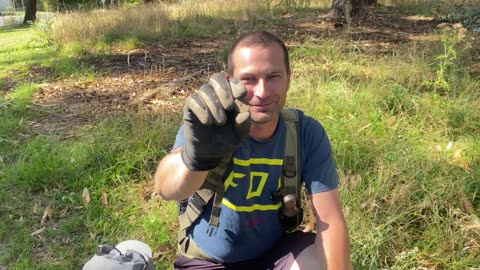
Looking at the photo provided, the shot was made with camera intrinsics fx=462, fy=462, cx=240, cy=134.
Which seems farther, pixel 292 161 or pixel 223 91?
pixel 292 161

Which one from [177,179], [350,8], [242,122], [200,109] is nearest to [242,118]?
[242,122]

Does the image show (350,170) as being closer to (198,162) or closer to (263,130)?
(263,130)

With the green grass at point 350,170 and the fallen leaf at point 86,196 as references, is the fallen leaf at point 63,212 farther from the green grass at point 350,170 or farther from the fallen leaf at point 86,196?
the fallen leaf at point 86,196

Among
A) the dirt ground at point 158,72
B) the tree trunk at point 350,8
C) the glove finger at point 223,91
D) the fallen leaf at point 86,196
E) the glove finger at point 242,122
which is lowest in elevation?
the fallen leaf at point 86,196

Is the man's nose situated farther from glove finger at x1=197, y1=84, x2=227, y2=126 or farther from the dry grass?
the dry grass

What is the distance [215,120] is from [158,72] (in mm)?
4484

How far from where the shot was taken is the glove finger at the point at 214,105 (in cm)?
126

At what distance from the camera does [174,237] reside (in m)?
2.82

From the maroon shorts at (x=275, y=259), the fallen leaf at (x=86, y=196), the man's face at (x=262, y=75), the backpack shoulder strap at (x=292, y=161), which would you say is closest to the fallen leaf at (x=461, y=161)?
the maroon shorts at (x=275, y=259)

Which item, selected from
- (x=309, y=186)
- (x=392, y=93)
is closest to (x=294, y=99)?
(x=392, y=93)

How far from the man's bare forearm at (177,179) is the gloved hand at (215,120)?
0.13m

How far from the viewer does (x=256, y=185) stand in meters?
1.81

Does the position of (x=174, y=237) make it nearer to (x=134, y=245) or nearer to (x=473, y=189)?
(x=134, y=245)

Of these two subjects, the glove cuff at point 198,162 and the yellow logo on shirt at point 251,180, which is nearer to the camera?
the glove cuff at point 198,162
